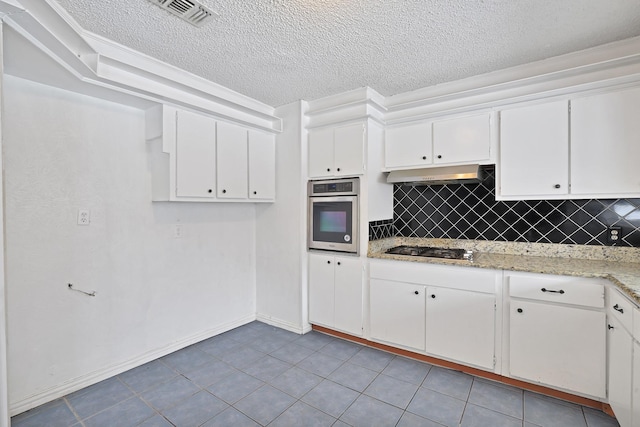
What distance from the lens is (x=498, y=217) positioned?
2.86 metres

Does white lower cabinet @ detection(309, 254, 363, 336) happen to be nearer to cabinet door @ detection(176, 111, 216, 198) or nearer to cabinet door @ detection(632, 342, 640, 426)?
cabinet door @ detection(176, 111, 216, 198)

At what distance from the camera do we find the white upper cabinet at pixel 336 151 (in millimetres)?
2992

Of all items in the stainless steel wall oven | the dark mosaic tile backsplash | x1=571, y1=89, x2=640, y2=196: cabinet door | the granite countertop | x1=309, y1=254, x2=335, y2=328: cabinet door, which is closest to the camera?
the granite countertop

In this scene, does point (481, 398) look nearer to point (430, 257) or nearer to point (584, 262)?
point (430, 257)

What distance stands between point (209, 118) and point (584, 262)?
3249 mm

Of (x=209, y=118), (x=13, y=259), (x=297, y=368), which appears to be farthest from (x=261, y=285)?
(x=13, y=259)

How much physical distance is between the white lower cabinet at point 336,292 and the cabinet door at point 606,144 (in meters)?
1.86

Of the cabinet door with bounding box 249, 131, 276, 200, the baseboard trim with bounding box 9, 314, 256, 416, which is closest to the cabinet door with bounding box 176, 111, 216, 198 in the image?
the cabinet door with bounding box 249, 131, 276, 200

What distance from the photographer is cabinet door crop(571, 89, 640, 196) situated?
215cm

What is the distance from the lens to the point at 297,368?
2.58m

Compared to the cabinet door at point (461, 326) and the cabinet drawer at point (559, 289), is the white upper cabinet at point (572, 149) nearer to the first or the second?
the cabinet drawer at point (559, 289)

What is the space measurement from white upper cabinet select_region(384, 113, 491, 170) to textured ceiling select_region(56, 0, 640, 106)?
0.40m

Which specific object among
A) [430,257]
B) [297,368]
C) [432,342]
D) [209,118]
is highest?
[209,118]

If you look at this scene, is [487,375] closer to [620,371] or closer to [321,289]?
[620,371]
